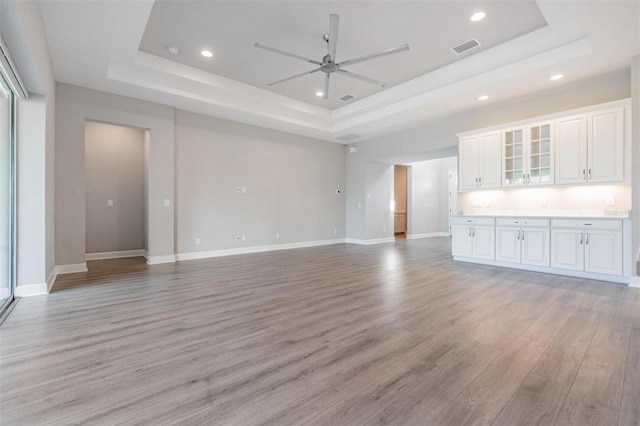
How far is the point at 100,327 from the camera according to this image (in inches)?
98.3

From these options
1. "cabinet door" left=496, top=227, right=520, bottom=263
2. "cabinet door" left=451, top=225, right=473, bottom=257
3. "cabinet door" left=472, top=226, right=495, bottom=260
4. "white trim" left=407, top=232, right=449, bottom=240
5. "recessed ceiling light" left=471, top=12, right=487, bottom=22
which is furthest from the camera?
"white trim" left=407, top=232, right=449, bottom=240

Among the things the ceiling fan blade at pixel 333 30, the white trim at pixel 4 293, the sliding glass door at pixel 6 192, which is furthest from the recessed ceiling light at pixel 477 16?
the white trim at pixel 4 293

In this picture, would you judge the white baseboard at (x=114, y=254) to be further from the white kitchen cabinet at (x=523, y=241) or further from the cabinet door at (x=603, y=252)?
the cabinet door at (x=603, y=252)

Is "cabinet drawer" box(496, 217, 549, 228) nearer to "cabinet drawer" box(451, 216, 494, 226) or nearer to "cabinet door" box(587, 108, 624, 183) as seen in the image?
"cabinet drawer" box(451, 216, 494, 226)

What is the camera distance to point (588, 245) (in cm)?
416

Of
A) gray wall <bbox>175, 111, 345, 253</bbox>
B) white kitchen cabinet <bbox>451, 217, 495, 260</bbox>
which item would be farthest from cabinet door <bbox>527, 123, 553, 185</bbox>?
gray wall <bbox>175, 111, 345, 253</bbox>

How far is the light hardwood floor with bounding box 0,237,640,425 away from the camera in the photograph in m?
1.46

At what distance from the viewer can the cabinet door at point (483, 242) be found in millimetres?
5176

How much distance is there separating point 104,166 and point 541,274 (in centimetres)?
836

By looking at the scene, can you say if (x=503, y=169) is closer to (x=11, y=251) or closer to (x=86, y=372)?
(x=86, y=372)

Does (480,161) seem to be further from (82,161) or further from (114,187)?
(114,187)

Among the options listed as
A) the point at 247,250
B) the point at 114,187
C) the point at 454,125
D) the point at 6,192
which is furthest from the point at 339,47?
the point at 114,187

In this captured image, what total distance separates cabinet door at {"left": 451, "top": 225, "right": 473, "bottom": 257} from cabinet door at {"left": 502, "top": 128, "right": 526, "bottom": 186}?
3.44 feet

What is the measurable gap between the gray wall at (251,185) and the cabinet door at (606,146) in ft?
18.3
